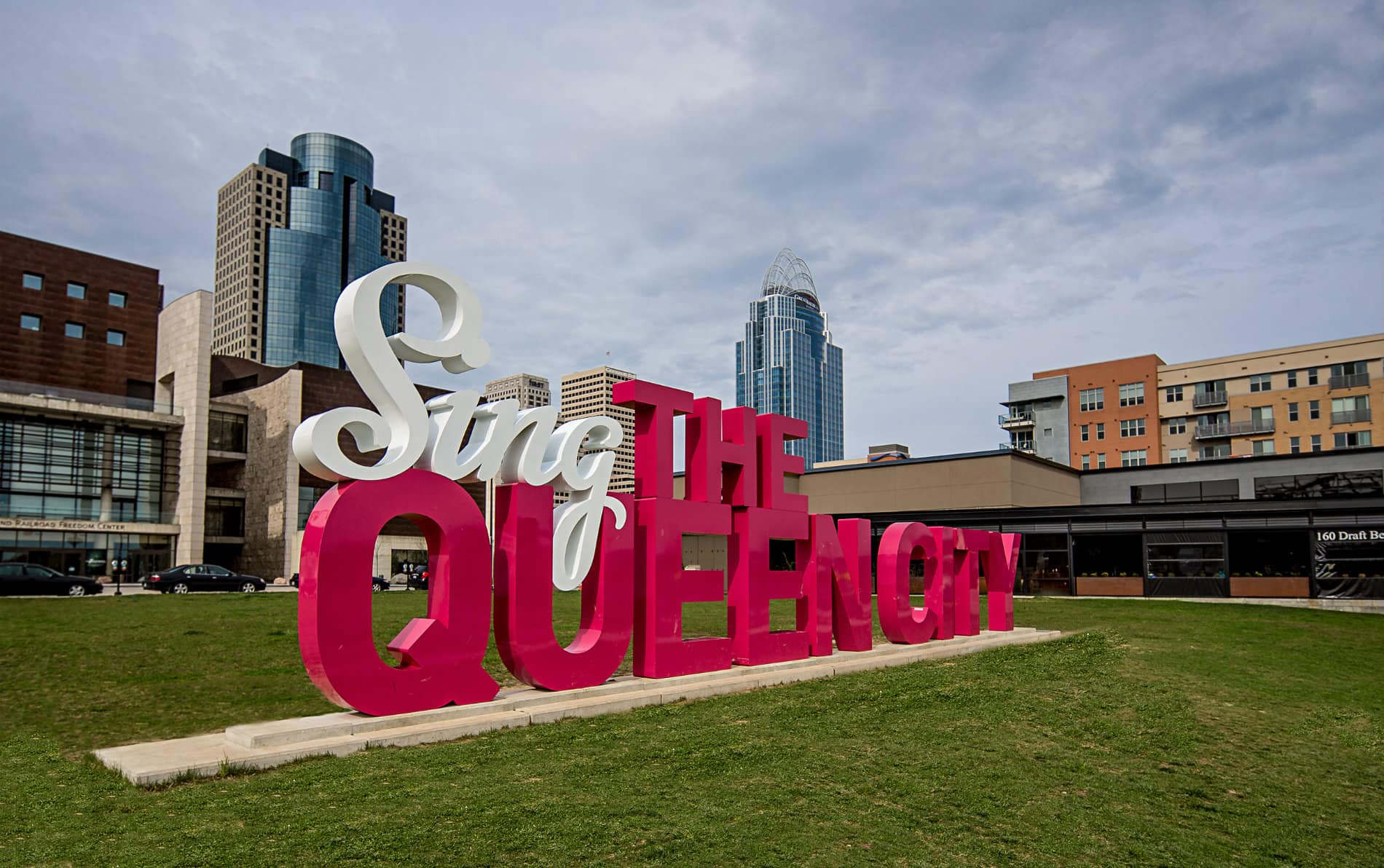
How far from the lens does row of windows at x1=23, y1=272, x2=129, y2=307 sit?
60281 millimetres

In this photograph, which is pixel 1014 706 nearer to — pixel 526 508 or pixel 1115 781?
pixel 1115 781

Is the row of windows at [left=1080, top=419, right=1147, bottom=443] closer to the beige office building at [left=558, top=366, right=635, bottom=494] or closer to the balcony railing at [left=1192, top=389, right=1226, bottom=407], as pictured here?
the balcony railing at [left=1192, top=389, right=1226, bottom=407]

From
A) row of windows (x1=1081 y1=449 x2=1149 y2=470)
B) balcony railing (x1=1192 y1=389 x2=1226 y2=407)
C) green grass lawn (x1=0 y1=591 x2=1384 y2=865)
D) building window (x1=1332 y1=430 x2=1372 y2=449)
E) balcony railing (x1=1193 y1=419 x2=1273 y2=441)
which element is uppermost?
balcony railing (x1=1192 y1=389 x2=1226 y2=407)

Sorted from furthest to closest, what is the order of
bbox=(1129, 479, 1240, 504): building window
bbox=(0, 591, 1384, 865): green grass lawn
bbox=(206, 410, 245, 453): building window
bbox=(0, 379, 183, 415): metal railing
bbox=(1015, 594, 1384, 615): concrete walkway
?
bbox=(206, 410, 245, 453): building window → bbox=(1129, 479, 1240, 504): building window → bbox=(0, 379, 183, 415): metal railing → bbox=(1015, 594, 1384, 615): concrete walkway → bbox=(0, 591, 1384, 865): green grass lawn

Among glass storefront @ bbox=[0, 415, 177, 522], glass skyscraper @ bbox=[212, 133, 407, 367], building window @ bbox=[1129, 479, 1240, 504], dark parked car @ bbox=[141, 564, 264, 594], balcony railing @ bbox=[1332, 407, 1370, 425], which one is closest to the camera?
dark parked car @ bbox=[141, 564, 264, 594]

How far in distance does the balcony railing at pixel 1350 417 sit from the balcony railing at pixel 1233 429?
4292 millimetres

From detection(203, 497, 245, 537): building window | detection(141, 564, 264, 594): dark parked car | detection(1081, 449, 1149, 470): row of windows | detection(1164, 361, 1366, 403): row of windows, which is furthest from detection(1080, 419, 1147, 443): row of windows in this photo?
detection(203, 497, 245, 537): building window

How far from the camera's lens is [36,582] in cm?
3622

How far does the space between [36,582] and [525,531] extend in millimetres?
34858

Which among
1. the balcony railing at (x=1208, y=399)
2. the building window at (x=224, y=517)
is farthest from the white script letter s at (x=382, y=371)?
the balcony railing at (x=1208, y=399)

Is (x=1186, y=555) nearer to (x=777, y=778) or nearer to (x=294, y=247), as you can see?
(x=777, y=778)

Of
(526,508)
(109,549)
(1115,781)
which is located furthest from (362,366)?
(109,549)

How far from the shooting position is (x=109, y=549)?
186 ft

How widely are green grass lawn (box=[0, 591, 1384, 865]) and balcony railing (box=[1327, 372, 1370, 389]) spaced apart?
2525 inches
